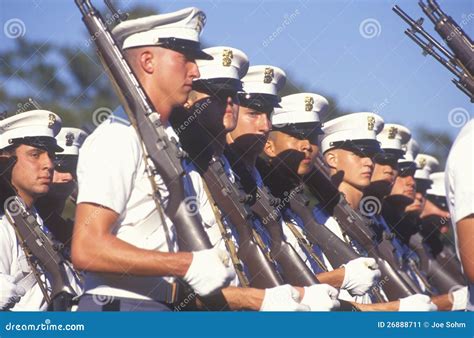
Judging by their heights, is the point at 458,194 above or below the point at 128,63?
above

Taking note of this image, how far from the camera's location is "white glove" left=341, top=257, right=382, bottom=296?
761cm

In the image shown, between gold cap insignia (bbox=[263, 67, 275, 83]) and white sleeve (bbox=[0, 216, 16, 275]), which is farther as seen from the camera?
gold cap insignia (bbox=[263, 67, 275, 83])

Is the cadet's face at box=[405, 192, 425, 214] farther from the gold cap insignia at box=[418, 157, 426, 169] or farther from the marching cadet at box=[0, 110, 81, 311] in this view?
the marching cadet at box=[0, 110, 81, 311]

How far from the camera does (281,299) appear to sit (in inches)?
252

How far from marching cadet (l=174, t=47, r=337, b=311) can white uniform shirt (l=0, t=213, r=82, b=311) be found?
94 cm

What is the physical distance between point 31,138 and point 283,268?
1.63 meters

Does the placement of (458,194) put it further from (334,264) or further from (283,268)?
(334,264)

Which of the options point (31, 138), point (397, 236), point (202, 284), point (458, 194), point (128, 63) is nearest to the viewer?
point (458, 194)

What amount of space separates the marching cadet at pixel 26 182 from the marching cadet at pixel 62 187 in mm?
83

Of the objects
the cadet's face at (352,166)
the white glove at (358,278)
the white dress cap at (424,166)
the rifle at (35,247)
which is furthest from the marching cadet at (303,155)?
the white dress cap at (424,166)

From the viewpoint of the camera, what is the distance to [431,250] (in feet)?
34.8

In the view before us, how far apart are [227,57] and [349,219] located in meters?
1.49

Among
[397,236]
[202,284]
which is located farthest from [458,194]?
[397,236]

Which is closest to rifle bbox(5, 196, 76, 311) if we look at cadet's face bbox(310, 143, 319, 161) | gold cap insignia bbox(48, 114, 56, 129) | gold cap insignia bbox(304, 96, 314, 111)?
gold cap insignia bbox(48, 114, 56, 129)
